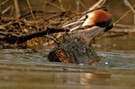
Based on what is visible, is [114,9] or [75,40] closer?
[75,40]

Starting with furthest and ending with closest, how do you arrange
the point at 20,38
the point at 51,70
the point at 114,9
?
1. the point at 114,9
2. the point at 20,38
3. the point at 51,70

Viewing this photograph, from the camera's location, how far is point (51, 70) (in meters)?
4.93

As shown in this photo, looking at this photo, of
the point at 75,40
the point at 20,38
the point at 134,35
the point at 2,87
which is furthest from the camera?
the point at 134,35

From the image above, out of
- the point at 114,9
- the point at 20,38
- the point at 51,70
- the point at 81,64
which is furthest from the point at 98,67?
the point at 114,9

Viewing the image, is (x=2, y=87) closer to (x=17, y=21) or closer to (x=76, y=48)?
(x=76, y=48)

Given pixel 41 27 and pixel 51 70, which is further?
pixel 41 27

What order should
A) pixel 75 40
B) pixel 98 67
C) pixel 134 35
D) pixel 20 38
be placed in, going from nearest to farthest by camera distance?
1. pixel 98 67
2. pixel 75 40
3. pixel 20 38
4. pixel 134 35

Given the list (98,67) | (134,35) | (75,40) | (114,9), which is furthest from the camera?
(114,9)

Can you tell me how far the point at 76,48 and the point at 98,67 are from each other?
0.41m

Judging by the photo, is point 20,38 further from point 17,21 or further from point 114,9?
point 114,9

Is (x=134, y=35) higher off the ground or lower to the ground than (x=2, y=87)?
lower

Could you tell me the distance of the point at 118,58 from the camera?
242 inches

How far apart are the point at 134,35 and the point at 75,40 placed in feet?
11.1

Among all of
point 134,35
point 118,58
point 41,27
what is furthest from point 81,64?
point 134,35
